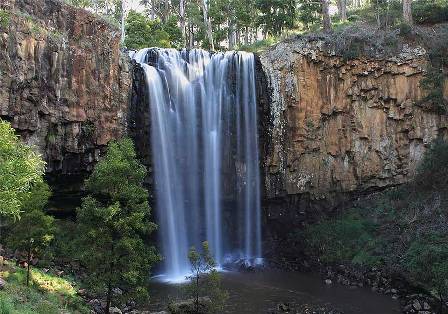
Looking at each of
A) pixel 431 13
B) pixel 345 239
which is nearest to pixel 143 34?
pixel 431 13

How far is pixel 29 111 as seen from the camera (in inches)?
782

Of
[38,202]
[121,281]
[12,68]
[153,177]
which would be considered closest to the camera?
[121,281]

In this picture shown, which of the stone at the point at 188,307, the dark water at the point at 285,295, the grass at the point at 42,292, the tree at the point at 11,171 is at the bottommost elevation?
the dark water at the point at 285,295

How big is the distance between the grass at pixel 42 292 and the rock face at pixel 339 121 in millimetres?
13537

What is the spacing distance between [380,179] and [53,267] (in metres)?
19.0

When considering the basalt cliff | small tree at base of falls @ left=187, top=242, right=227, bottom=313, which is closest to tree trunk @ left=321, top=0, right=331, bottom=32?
the basalt cliff

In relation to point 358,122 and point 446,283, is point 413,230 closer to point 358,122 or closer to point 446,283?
point 446,283

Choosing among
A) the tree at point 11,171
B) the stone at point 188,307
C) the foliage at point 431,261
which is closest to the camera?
the tree at point 11,171

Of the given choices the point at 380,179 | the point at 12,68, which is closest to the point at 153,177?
the point at 12,68

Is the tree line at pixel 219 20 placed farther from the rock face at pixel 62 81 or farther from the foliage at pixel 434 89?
the rock face at pixel 62 81

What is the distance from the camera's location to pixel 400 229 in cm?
2395

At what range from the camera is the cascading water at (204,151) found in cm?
2555

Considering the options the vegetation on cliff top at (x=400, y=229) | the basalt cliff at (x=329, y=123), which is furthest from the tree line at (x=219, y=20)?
the vegetation on cliff top at (x=400, y=229)

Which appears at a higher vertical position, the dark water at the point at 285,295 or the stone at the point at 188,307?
the stone at the point at 188,307
